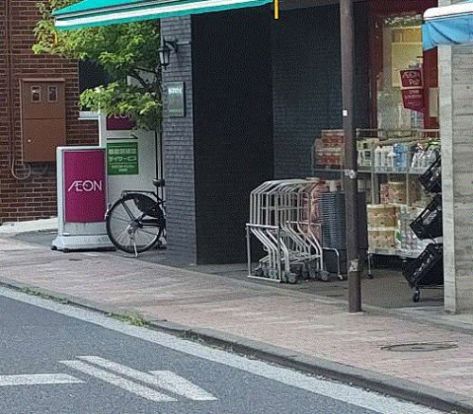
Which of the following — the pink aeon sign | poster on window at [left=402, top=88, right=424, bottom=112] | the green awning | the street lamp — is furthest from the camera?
the pink aeon sign

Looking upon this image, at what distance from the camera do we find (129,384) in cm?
984

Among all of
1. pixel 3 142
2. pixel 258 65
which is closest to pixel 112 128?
pixel 258 65

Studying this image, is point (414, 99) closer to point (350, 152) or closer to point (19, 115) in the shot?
point (350, 152)

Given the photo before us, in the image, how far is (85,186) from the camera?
65.6 feet

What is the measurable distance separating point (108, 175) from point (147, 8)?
5133 mm

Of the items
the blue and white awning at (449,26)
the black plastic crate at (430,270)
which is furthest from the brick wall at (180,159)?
the blue and white awning at (449,26)

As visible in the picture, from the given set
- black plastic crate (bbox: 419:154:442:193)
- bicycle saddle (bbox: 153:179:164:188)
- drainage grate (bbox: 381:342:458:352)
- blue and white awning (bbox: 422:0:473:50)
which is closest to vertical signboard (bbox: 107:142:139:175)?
bicycle saddle (bbox: 153:179:164:188)

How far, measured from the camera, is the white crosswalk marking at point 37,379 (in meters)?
9.87

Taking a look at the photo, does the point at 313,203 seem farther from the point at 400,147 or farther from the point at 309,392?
the point at 309,392

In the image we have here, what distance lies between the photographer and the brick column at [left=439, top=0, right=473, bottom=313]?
12477mm

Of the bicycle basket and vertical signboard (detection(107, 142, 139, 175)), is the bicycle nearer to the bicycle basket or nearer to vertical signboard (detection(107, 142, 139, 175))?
the bicycle basket

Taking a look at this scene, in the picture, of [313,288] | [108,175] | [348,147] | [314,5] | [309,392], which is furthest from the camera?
[108,175]

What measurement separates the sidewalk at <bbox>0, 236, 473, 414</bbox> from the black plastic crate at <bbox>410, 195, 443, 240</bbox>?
80cm

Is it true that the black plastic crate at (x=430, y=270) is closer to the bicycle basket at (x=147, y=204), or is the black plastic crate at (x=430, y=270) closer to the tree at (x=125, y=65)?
the bicycle basket at (x=147, y=204)
